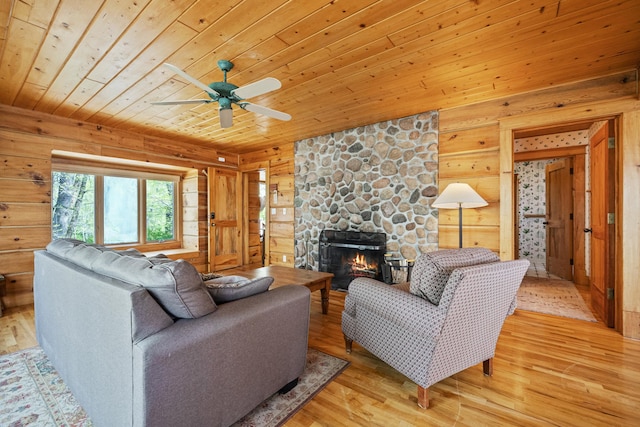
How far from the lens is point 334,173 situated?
4.55 m

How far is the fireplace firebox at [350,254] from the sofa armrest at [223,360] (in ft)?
7.72

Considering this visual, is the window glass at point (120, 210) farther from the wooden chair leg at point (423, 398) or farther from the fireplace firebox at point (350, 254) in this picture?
the wooden chair leg at point (423, 398)

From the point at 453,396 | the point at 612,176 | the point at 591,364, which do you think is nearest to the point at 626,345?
the point at 591,364

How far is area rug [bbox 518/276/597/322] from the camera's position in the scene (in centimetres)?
320

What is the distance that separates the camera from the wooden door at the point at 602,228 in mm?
2846

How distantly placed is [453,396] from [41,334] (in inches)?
118

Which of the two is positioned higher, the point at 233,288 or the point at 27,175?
the point at 27,175

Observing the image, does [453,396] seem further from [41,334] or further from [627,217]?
[41,334]

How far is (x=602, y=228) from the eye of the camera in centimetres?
302

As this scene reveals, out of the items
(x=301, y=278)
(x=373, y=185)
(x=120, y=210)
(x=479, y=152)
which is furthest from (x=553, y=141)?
(x=120, y=210)

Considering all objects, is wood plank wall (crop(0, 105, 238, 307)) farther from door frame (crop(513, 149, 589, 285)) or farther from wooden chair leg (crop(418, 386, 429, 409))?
door frame (crop(513, 149, 589, 285))

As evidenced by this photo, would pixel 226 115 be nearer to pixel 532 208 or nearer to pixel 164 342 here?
pixel 164 342

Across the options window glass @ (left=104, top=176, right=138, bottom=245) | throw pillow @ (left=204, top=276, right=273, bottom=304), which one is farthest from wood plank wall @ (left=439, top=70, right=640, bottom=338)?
window glass @ (left=104, top=176, right=138, bottom=245)

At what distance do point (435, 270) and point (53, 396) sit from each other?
7.99ft
